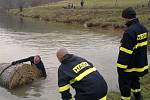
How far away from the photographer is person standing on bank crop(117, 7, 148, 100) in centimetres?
816

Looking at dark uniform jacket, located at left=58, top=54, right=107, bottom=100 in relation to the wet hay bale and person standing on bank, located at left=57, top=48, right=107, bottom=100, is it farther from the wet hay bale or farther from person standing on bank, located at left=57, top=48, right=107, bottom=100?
the wet hay bale

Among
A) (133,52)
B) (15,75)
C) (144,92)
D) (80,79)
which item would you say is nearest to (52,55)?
(15,75)

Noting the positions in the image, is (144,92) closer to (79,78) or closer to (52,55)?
(79,78)

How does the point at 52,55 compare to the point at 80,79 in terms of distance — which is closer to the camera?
the point at 80,79

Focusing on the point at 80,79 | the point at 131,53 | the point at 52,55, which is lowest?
the point at 52,55

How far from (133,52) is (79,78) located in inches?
89.3

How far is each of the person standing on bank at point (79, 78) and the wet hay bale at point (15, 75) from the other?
7606mm

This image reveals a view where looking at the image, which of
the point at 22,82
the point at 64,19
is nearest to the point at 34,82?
the point at 22,82

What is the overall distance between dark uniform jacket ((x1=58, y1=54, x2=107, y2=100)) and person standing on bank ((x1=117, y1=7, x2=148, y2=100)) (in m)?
1.75

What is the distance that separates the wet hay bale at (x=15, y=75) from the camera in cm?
1388

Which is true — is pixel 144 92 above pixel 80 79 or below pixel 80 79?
below

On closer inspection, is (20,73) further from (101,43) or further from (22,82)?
(101,43)

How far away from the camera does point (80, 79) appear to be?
6477mm

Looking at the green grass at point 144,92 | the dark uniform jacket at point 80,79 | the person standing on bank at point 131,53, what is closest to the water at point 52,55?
the green grass at point 144,92
